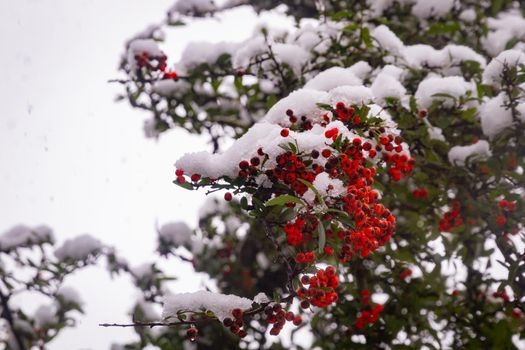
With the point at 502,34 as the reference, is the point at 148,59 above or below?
above

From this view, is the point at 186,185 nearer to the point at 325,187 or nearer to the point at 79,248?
the point at 325,187

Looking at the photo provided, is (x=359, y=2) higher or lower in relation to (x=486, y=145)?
higher

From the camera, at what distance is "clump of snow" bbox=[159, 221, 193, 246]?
15.1 ft

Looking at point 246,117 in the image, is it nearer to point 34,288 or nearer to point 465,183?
point 465,183

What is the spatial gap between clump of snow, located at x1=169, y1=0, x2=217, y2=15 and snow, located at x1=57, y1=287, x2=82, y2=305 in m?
3.03

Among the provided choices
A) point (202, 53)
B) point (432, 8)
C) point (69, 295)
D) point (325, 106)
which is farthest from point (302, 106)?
point (69, 295)

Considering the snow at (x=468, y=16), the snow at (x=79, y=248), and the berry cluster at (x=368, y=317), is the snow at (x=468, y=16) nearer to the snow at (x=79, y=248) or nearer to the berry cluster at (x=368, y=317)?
the berry cluster at (x=368, y=317)

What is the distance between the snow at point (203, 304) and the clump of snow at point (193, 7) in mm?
3004

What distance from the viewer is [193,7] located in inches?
161

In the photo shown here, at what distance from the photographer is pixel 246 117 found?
4469 mm

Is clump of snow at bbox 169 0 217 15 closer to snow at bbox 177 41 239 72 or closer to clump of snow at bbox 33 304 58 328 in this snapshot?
snow at bbox 177 41 239 72

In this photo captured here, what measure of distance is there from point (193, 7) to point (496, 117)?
107 inches

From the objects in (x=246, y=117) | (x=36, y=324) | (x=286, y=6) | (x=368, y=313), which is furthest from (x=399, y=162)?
(x=36, y=324)

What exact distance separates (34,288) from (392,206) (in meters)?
3.07
